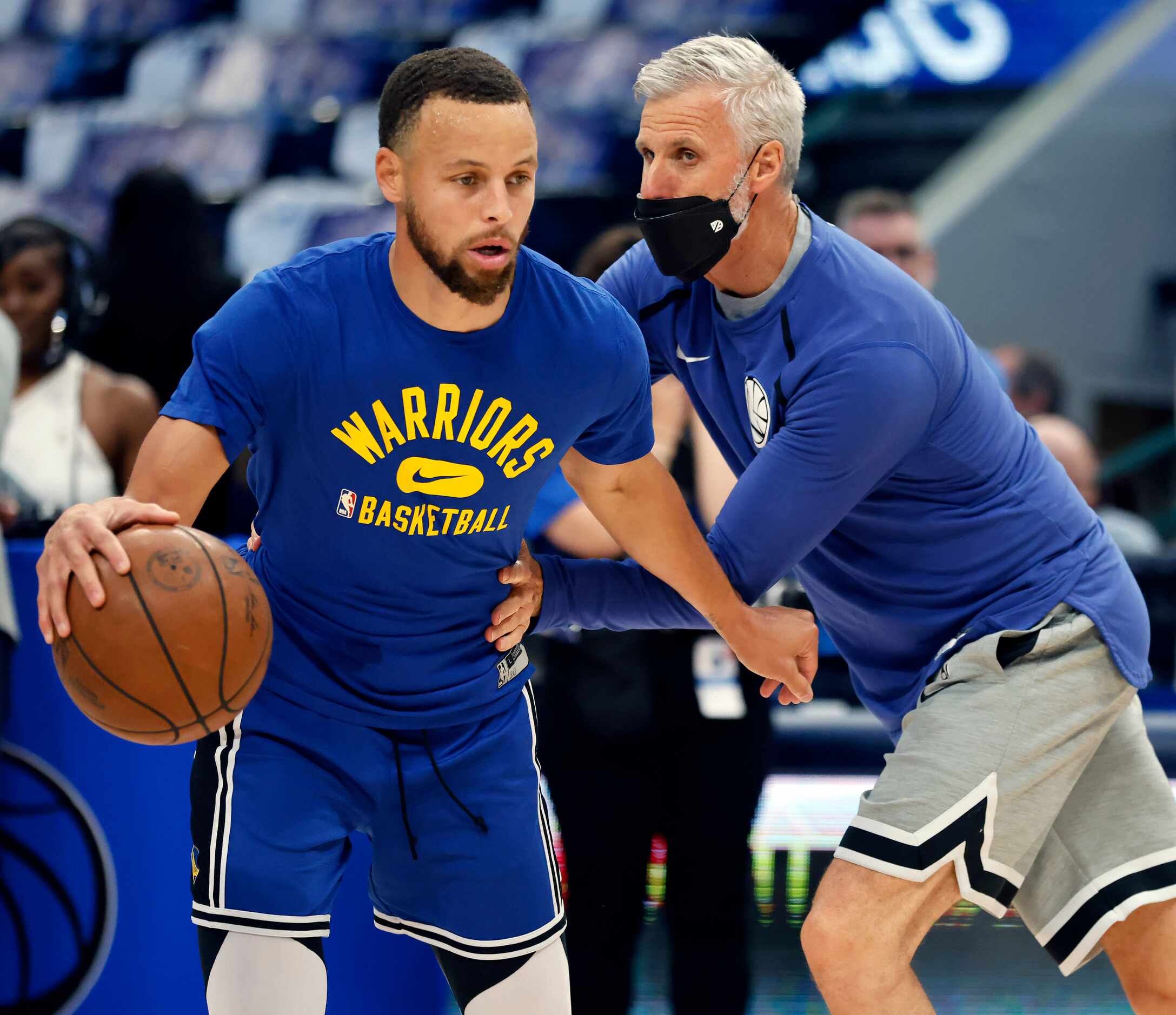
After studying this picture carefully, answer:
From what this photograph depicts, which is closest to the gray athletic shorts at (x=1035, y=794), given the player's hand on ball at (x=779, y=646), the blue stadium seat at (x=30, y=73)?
the player's hand on ball at (x=779, y=646)

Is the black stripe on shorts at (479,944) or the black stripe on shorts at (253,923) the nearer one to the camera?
the black stripe on shorts at (253,923)

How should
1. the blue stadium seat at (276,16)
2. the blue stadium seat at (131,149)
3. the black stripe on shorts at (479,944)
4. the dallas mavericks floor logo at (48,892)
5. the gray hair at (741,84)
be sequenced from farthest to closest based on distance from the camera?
the blue stadium seat at (276,16)
the blue stadium seat at (131,149)
the dallas mavericks floor logo at (48,892)
the gray hair at (741,84)
the black stripe on shorts at (479,944)

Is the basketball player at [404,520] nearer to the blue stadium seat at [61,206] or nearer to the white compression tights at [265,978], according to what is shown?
the white compression tights at [265,978]

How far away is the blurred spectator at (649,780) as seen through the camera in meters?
3.43

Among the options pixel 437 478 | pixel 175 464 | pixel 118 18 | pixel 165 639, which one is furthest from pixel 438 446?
pixel 118 18

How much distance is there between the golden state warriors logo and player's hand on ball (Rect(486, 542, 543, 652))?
18cm

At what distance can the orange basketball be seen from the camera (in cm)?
219

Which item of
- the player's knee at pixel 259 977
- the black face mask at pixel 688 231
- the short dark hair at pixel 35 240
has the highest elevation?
the black face mask at pixel 688 231

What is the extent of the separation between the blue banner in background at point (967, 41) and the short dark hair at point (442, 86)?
8273 millimetres

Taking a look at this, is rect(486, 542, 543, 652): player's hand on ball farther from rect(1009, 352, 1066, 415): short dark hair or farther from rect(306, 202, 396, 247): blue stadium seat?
rect(306, 202, 396, 247): blue stadium seat

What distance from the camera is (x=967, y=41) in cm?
1019

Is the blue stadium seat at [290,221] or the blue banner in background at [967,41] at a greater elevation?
the blue banner in background at [967,41]

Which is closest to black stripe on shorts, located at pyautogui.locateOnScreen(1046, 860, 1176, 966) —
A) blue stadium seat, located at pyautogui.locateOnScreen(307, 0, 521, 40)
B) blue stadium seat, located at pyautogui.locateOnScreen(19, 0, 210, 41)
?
blue stadium seat, located at pyautogui.locateOnScreen(307, 0, 521, 40)

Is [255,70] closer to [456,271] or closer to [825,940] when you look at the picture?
[456,271]
